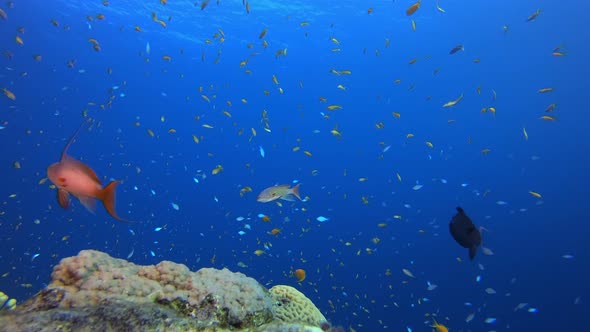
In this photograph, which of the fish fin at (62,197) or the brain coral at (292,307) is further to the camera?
the brain coral at (292,307)

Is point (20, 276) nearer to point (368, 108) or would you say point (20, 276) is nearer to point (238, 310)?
point (238, 310)

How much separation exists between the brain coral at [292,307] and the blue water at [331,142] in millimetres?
20261

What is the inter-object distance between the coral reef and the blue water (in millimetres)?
21984

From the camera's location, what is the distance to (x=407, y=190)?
5191 cm

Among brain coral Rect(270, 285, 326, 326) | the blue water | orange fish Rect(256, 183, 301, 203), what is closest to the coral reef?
brain coral Rect(270, 285, 326, 326)

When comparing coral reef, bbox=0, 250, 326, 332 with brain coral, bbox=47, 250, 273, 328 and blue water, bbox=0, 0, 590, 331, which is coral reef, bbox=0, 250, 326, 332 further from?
blue water, bbox=0, 0, 590, 331

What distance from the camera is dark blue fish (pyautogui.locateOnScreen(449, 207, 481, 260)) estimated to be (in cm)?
404

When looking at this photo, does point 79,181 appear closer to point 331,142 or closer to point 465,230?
point 465,230

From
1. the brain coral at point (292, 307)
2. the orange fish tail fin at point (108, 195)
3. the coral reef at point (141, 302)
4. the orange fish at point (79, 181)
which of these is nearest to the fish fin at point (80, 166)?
the orange fish at point (79, 181)

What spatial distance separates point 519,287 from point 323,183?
28.9 meters

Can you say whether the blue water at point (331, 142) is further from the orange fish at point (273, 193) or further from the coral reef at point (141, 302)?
the coral reef at point (141, 302)

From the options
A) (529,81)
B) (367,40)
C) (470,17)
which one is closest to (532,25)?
(470,17)

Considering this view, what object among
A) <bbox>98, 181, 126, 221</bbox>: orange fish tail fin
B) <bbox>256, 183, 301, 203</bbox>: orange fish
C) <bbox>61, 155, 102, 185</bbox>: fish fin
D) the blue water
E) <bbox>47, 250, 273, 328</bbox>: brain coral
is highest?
<bbox>61, 155, 102, 185</bbox>: fish fin

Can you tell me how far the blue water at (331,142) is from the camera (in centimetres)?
3006
